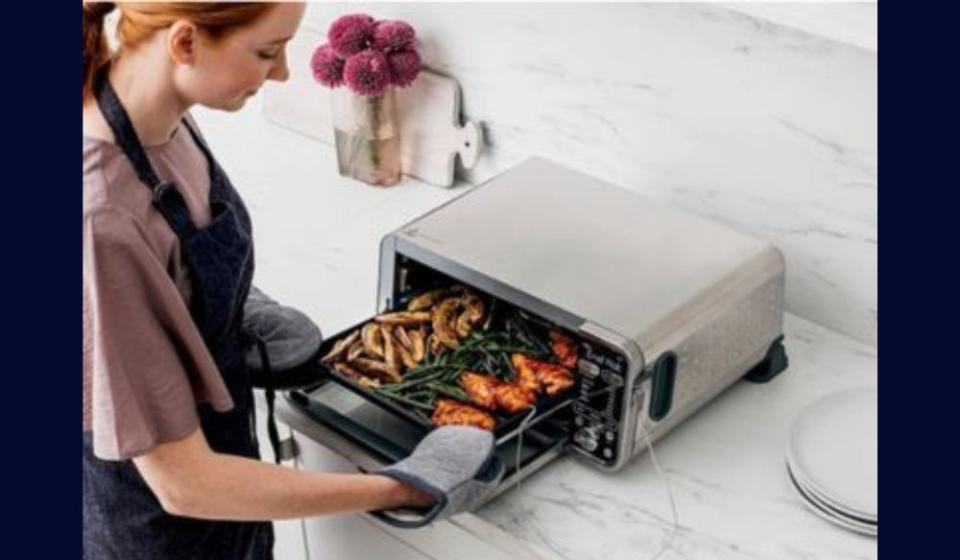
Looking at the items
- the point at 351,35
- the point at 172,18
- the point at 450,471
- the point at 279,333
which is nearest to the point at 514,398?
the point at 450,471

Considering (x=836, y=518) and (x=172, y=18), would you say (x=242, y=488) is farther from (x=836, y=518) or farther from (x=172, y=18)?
(x=836, y=518)

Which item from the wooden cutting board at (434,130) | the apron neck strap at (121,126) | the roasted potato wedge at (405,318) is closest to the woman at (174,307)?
the apron neck strap at (121,126)

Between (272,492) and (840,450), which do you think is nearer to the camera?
(272,492)

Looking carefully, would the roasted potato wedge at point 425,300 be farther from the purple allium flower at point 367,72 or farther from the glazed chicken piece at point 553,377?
the purple allium flower at point 367,72

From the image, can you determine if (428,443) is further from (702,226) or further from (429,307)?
(702,226)

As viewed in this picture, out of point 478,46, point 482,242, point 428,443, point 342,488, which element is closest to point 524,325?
point 482,242

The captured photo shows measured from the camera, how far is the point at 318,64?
2.16 m

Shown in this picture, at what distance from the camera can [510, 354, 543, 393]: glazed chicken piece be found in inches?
66.9

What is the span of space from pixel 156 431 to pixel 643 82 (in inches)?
33.6

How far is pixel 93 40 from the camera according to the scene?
4.64ft

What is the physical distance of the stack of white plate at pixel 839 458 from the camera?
163 cm

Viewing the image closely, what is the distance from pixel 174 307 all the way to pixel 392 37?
84 cm

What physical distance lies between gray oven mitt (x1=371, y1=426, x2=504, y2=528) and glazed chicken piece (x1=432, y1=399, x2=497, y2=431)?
19mm

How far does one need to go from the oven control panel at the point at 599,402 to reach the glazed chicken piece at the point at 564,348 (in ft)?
0.20
